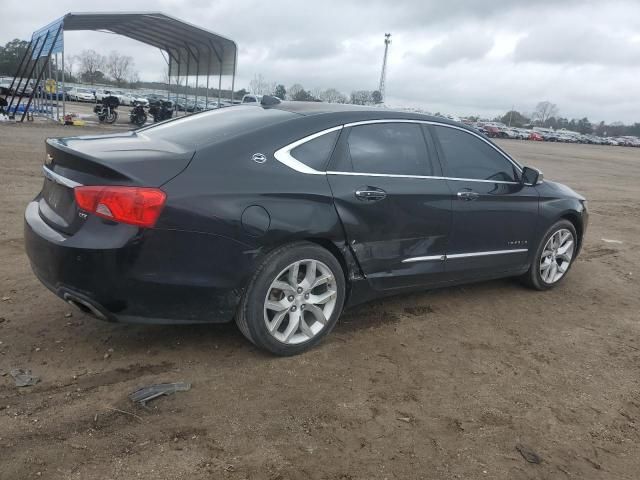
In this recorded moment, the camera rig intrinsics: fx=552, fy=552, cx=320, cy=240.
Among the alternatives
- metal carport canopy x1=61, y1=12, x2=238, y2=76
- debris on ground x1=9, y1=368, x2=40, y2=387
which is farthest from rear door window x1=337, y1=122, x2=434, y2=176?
metal carport canopy x1=61, y1=12, x2=238, y2=76

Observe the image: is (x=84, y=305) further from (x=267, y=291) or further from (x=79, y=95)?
(x=79, y=95)

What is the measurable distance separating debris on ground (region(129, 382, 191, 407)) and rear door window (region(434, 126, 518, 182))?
256cm

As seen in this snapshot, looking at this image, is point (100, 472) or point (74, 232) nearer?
point (100, 472)

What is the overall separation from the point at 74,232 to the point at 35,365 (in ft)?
2.80

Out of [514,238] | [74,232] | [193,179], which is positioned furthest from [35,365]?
[514,238]

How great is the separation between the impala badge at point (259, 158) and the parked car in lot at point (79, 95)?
5605 centimetres

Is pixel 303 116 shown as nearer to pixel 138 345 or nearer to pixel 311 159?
pixel 311 159

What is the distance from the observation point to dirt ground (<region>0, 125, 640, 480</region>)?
2.59m

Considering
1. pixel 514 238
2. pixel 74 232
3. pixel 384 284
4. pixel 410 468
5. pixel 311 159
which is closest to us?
pixel 410 468

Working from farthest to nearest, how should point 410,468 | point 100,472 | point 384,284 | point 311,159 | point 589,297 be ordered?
1. point 589,297
2. point 384,284
3. point 311,159
4. point 410,468
5. point 100,472

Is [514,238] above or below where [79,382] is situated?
above

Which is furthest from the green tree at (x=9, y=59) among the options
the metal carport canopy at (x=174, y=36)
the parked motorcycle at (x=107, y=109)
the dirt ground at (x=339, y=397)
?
the dirt ground at (x=339, y=397)

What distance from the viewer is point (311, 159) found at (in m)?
3.59

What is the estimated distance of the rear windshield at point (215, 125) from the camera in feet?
11.7
